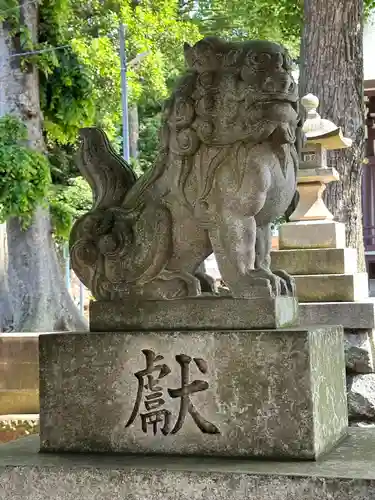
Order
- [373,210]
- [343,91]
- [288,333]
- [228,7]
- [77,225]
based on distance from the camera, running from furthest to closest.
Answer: [373,210] → [228,7] → [343,91] → [77,225] → [288,333]

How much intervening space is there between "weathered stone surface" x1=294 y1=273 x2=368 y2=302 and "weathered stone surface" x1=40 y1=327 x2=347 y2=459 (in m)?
3.94

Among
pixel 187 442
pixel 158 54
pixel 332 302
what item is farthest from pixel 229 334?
pixel 158 54

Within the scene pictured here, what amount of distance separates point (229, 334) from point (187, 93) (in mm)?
983

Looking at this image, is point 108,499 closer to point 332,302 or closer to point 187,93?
point 187,93

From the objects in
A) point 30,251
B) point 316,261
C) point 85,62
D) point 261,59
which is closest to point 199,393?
point 261,59

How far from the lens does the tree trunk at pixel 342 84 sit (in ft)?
29.2

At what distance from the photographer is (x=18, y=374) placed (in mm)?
9391

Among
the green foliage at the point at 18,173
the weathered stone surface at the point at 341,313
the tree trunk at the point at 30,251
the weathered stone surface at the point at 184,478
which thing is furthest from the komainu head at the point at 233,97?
the tree trunk at the point at 30,251

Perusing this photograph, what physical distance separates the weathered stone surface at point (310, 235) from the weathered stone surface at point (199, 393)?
426 cm

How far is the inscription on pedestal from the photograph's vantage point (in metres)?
3.11

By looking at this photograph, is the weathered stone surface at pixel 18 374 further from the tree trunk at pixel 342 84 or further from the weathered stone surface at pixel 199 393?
the weathered stone surface at pixel 199 393

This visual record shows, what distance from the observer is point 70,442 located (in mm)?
3254

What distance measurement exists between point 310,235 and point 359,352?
121cm

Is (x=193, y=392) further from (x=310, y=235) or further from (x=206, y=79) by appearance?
(x=310, y=235)
